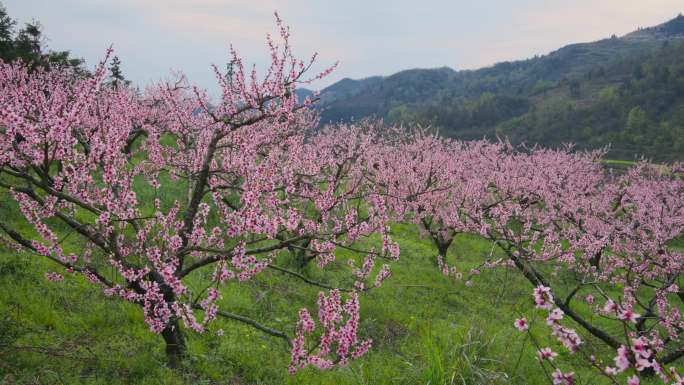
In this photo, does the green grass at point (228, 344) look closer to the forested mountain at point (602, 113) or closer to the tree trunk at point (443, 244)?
the tree trunk at point (443, 244)

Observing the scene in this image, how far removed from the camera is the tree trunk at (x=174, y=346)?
5.89m

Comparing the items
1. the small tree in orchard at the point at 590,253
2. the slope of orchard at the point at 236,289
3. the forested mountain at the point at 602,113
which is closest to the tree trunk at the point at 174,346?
the slope of orchard at the point at 236,289

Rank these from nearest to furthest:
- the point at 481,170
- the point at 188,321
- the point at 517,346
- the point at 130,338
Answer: the point at 188,321, the point at 130,338, the point at 517,346, the point at 481,170

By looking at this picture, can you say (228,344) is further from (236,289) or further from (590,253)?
(590,253)

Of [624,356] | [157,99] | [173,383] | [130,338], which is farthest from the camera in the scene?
[157,99]

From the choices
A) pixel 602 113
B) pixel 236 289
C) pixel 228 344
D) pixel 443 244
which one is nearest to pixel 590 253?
pixel 443 244

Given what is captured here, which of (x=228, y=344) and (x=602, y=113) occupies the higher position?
(x=228, y=344)

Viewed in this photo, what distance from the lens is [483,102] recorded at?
12631 centimetres

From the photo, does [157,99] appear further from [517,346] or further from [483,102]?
[483,102]

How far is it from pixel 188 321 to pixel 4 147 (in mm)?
3051

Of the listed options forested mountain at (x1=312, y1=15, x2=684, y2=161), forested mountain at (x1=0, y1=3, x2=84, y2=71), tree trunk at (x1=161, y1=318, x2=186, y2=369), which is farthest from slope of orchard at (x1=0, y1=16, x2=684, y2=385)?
forested mountain at (x1=312, y1=15, x2=684, y2=161)

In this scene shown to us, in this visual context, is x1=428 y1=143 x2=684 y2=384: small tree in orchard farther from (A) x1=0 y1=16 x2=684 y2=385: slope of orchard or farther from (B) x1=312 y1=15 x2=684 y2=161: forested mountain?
(B) x1=312 y1=15 x2=684 y2=161: forested mountain

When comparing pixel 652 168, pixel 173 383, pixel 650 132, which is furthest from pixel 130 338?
pixel 650 132

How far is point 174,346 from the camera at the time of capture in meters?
6.02
